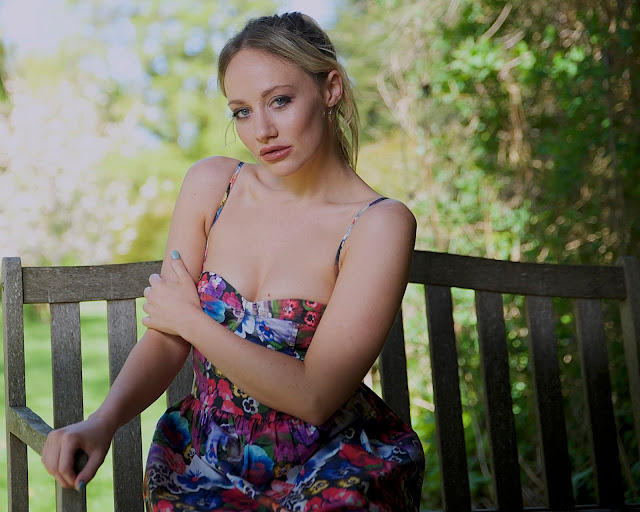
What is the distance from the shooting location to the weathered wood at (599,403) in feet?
8.75

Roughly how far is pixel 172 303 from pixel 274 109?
0.46 meters

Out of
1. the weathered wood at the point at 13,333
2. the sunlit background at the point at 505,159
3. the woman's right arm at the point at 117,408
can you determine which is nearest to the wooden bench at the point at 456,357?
the weathered wood at the point at 13,333

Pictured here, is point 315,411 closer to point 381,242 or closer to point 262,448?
point 262,448

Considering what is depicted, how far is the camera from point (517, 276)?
267 centimetres

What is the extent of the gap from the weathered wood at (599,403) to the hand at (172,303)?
4.67 feet

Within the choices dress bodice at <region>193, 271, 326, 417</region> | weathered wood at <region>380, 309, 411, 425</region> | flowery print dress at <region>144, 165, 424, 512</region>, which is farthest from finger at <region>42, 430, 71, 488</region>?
weathered wood at <region>380, 309, 411, 425</region>

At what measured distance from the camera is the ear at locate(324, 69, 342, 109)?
191 centimetres

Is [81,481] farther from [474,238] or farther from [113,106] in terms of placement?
[113,106]

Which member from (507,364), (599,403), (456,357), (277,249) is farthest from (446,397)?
(277,249)

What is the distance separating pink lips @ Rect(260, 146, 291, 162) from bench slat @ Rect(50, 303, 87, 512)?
0.81 meters

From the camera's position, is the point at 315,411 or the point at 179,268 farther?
the point at 179,268

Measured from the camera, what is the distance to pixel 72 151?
1012 centimetres

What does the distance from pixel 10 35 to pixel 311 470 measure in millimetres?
11795

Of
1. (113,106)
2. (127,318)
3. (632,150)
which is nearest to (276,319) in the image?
(127,318)
